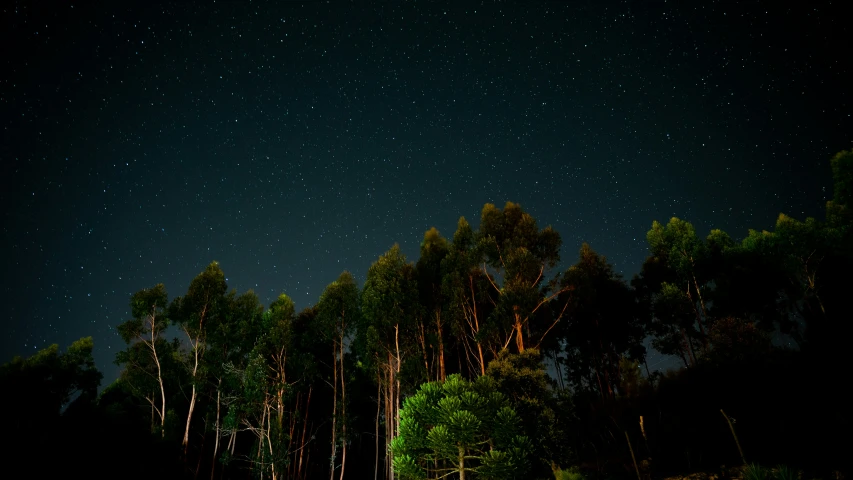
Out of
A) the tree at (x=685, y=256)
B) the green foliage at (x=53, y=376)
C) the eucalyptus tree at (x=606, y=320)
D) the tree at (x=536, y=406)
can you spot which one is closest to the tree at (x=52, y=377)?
the green foliage at (x=53, y=376)

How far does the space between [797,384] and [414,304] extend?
15.8m

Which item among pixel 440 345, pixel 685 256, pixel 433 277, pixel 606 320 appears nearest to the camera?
pixel 440 345

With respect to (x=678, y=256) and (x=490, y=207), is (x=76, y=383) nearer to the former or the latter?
(x=490, y=207)

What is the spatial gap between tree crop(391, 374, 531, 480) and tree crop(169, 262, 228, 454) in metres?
16.6

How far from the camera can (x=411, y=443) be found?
37.1 ft

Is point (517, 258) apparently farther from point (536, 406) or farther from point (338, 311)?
point (338, 311)


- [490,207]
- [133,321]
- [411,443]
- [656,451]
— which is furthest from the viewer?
[133,321]

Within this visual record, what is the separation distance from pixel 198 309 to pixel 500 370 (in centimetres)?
1942

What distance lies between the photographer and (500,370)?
14.2 metres

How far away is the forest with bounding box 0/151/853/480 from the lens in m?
11.4

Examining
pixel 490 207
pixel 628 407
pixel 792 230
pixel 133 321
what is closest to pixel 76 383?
pixel 133 321

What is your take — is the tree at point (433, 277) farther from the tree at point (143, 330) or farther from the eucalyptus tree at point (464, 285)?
the tree at point (143, 330)

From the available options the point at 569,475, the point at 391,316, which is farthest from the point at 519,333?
the point at 391,316

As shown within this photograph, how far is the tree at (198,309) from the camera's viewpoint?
2166 centimetres
